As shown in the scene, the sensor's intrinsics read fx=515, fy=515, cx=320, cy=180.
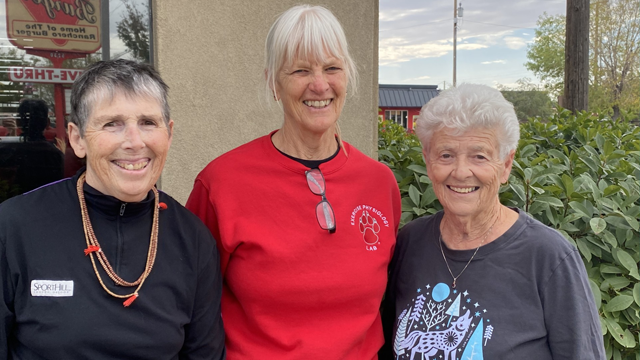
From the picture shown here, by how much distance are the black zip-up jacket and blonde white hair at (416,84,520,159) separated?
1.04 metres

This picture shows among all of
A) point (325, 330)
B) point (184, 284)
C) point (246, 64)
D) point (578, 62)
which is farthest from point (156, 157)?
point (578, 62)

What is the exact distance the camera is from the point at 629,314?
2.66m

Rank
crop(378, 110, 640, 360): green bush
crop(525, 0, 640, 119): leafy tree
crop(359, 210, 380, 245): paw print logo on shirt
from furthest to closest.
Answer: crop(525, 0, 640, 119): leafy tree → crop(378, 110, 640, 360): green bush → crop(359, 210, 380, 245): paw print logo on shirt

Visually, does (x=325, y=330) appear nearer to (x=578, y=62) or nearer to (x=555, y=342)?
(x=555, y=342)

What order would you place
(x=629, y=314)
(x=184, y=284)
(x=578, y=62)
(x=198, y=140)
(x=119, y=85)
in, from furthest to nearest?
(x=578, y=62) < (x=198, y=140) < (x=629, y=314) < (x=184, y=284) < (x=119, y=85)

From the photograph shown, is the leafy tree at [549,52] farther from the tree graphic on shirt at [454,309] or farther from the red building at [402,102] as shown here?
the tree graphic on shirt at [454,309]

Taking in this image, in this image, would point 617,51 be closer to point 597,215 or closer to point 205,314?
point 597,215

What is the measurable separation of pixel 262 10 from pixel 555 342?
3447mm

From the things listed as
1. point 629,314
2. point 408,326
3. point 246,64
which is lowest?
point 629,314

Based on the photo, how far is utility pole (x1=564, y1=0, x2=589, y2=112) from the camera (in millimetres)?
8352

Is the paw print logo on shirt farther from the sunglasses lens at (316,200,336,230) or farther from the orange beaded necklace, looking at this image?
the orange beaded necklace

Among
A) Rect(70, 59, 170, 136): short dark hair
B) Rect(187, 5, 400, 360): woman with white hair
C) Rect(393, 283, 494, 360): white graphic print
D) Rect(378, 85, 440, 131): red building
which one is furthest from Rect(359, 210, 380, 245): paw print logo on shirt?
Rect(378, 85, 440, 131): red building

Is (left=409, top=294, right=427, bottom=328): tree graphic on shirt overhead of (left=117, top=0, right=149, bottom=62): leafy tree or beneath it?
beneath

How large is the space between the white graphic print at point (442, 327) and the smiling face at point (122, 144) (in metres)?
1.13
